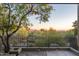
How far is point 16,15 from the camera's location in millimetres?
3680

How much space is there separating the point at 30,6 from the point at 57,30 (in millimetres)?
758

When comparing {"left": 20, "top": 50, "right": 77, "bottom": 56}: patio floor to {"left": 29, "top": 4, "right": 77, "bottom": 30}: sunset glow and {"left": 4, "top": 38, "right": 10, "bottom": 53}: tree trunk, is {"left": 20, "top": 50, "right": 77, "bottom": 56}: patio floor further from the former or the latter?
{"left": 29, "top": 4, "right": 77, "bottom": 30}: sunset glow

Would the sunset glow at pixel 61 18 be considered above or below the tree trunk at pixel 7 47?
above

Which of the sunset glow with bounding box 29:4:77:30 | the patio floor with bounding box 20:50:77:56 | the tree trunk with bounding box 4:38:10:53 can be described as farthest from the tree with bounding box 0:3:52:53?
the patio floor with bounding box 20:50:77:56

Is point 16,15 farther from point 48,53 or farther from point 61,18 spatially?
point 48,53

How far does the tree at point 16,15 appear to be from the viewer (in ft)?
12.0

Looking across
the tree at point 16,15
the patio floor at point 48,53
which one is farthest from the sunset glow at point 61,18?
the patio floor at point 48,53

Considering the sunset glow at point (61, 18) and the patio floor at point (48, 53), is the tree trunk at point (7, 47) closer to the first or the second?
the patio floor at point (48, 53)

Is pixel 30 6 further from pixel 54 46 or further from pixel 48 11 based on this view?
pixel 54 46

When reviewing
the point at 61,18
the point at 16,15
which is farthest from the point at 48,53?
the point at 16,15

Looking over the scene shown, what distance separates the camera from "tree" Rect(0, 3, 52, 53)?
3.67m

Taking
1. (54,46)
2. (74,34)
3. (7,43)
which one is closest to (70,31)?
(74,34)

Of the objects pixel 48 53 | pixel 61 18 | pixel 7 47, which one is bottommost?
pixel 48 53

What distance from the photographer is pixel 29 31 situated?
12.2 feet
